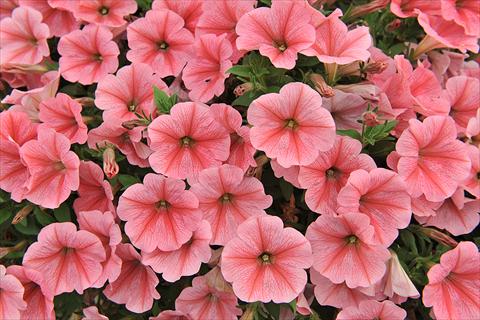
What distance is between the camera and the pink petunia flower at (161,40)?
1.72 meters

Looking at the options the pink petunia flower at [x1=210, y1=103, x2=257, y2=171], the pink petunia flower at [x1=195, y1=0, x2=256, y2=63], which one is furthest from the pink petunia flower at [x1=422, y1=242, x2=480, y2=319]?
the pink petunia flower at [x1=195, y1=0, x2=256, y2=63]

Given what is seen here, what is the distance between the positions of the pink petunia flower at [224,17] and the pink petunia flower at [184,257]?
0.55 m

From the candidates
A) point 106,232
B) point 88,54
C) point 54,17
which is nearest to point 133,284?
point 106,232

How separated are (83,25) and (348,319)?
4.38 ft

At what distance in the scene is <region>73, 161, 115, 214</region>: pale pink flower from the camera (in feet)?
5.24

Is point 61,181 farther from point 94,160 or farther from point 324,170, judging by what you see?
A: point 324,170

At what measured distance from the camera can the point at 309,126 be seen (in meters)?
1.46

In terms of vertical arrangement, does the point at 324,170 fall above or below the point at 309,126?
below

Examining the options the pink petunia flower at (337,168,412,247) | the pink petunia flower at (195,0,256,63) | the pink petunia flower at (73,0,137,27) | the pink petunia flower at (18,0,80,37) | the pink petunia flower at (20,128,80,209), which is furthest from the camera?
the pink petunia flower at (18,0,80,37)

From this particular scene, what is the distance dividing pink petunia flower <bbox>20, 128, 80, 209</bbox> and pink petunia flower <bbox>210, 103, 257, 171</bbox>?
1.35 ft

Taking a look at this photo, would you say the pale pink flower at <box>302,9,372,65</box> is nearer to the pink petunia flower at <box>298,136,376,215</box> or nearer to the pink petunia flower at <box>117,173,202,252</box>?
the pink petunia flower at <box>298,136,376,215</box>

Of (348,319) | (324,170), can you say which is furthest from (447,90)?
(348,319)

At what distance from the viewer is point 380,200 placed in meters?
1.50

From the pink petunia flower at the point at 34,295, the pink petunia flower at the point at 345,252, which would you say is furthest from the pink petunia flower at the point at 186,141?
the pink petunia flower at the point at 34,295
